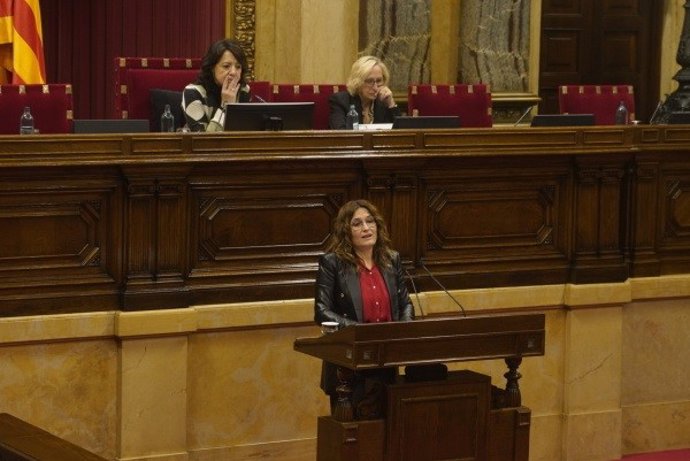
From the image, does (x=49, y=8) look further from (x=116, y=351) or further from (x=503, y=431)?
(x=503, y=431)

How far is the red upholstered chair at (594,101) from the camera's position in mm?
9719

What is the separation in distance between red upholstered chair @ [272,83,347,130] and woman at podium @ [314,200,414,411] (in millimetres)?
1991

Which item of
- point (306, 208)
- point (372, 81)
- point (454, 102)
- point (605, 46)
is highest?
point (605, 46)

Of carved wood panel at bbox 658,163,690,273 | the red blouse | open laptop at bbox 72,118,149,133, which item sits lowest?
the red blouse

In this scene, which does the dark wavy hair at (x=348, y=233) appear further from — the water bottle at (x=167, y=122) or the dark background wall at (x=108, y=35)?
the dark background wall at (x=108, y=35)

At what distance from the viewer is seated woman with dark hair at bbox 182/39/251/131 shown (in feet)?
26.4

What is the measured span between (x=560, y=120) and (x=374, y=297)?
207cm

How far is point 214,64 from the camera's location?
810 centimetres

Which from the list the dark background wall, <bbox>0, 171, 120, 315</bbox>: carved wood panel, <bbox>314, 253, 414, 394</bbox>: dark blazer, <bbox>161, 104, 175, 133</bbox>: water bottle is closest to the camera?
<bbox>314, 253, 414, 394</bbox>: dark blazer

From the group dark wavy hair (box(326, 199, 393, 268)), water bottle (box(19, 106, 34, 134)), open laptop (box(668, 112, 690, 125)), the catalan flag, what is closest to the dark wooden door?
open laptop (box(668, 112, 690, 125))

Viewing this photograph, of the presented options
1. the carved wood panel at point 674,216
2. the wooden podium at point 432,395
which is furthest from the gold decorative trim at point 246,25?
the wooden podium at point 432,395

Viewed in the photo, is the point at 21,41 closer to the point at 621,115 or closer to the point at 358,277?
the point at 621,115

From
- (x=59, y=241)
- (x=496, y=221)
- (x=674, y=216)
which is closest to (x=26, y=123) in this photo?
(x=59, y=241)

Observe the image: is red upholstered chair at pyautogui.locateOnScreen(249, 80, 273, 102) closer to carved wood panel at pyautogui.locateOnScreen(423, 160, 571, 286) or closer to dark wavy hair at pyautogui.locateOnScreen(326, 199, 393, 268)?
carved wood panel at pyautogui.locateOnScreen(423, 160, 571, 286)
